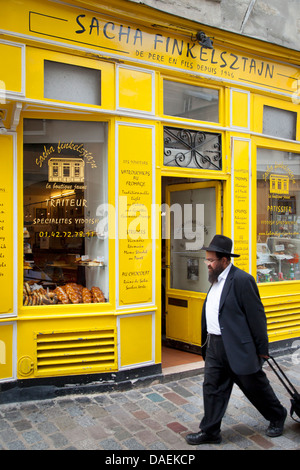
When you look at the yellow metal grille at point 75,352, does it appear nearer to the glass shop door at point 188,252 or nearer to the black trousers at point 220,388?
the black trousers at point 220,388

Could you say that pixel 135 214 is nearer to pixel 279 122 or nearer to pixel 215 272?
pixel 215 272

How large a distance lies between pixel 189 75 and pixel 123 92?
3.79 ft

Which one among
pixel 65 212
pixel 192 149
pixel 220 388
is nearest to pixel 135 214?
pixel 65 212

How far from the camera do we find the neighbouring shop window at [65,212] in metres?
4.96

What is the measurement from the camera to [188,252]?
6.86 metres

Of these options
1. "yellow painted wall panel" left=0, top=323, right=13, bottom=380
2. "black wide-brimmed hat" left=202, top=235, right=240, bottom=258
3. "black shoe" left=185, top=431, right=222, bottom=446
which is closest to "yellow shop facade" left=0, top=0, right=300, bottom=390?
"yellow painted wall panel" left=0, top=323, right=13, bottom=380

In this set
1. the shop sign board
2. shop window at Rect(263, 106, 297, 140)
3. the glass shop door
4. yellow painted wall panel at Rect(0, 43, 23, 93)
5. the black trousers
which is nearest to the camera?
the black trousers

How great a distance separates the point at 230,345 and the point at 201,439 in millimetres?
933

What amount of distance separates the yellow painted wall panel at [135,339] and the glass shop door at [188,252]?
137cm

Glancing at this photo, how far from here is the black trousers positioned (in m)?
3.77

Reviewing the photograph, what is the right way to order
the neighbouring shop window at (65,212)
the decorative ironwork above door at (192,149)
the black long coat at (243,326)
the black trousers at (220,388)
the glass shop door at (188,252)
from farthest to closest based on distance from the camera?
the glass shop door at (188,252) → the decorative ironwork above door at (192,149) → the neighbouring shop window at (65,212) → the black trousers at (220,388) → the black long coat at (243,326)

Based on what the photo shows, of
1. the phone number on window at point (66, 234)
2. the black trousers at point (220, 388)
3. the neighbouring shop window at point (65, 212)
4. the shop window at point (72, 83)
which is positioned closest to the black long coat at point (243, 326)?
the black trousers at point (220, 388)

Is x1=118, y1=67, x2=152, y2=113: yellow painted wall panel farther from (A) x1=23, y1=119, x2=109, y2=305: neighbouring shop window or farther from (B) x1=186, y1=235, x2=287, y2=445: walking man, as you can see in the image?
(B) x1=186, y1=235, x2=287, y2=445: walking man

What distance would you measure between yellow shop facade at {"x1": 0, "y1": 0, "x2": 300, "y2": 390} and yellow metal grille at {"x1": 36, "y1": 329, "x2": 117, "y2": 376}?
0.01 m
